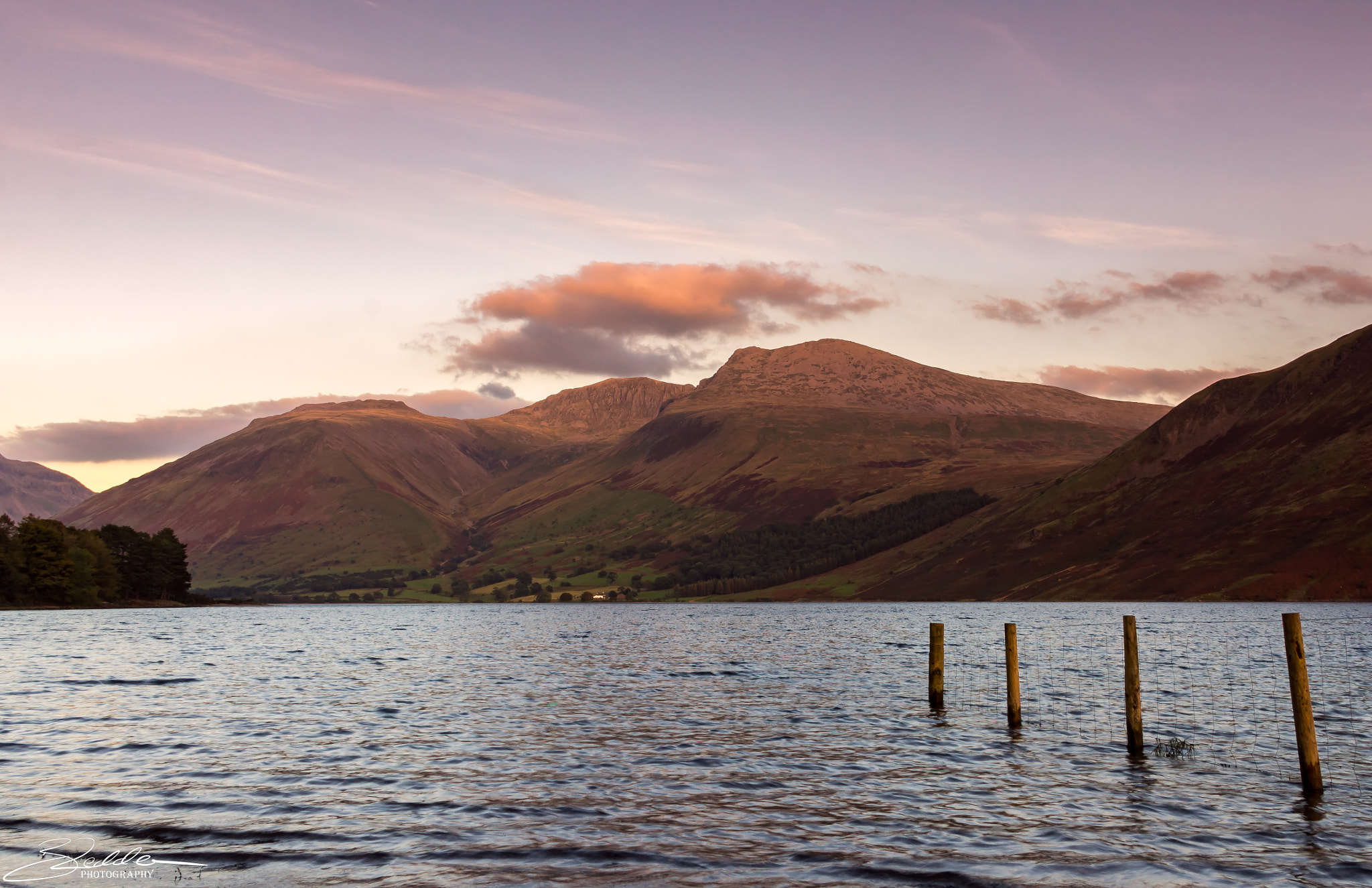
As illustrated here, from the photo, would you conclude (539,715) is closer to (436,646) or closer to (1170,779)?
(1170,779)

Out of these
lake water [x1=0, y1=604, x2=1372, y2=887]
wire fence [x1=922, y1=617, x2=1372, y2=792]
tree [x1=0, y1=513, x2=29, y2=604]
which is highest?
tree [x1=0, y1=513, x2=29, y2=604]

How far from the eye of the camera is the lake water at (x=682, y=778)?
23156 mm

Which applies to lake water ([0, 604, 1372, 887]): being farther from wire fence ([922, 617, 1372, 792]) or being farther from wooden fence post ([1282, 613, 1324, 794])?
wooden fence post ([1282, 613, 1324, 794])

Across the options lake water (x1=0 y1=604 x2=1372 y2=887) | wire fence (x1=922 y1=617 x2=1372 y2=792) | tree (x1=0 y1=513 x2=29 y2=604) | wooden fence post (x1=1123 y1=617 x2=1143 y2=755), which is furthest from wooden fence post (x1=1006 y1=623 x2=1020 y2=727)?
tree (x1=0 y1=513 x2=29 y2=604)

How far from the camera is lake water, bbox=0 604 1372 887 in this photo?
2316 centimetres

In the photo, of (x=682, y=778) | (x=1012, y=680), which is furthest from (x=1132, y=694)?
(x=682, y=778)

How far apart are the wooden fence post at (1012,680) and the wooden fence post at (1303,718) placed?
13613 mm

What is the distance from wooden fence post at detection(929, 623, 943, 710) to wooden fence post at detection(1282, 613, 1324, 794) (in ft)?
70.2

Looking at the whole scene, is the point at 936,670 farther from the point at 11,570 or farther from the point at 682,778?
the point at 11,570

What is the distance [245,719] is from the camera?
48.2 meters

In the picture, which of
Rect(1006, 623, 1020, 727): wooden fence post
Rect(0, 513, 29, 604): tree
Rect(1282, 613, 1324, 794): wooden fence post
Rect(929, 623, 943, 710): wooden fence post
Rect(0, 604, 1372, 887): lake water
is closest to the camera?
Rect(0, 604, 1372, 887): lake water

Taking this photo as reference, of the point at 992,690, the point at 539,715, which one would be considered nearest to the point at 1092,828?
the point at 539,715

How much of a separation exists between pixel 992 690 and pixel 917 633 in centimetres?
7174

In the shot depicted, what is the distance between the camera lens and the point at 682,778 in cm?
3359
